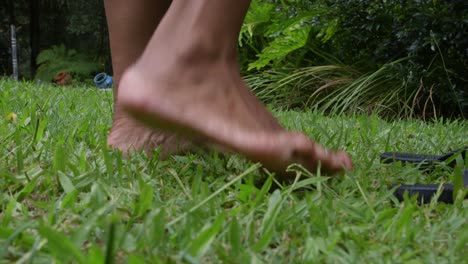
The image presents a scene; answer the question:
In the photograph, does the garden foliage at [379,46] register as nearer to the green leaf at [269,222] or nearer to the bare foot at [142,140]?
the bare foot at [142,140]

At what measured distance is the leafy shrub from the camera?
973 cm

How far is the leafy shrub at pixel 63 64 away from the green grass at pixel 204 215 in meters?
8.74

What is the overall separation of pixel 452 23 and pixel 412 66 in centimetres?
40

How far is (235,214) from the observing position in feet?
2.81

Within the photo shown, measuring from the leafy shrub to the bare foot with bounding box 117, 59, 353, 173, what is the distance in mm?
8948

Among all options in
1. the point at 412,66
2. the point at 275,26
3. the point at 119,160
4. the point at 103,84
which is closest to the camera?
the point at 119,160

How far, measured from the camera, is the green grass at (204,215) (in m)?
0.70

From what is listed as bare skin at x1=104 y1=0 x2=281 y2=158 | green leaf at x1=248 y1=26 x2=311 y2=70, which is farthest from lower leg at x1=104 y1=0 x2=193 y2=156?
green leaf at x1=248 y1=26 x2=311 y2=70

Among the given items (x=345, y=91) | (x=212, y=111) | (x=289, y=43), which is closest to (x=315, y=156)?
(x=212, y=111)

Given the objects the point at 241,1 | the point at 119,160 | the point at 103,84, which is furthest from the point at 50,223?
the point at 103,84

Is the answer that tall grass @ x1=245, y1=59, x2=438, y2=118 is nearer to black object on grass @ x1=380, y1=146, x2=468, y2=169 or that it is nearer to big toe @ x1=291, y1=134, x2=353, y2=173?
black object on grass @ x1=380, y1=146, x2=468, y2=169

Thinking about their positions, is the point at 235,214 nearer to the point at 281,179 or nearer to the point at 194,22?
the point at 281,179

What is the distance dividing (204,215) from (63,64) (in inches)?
371

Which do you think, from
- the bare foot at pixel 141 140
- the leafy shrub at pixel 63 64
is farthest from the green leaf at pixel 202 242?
the leafy shrub at pixel 63 64
